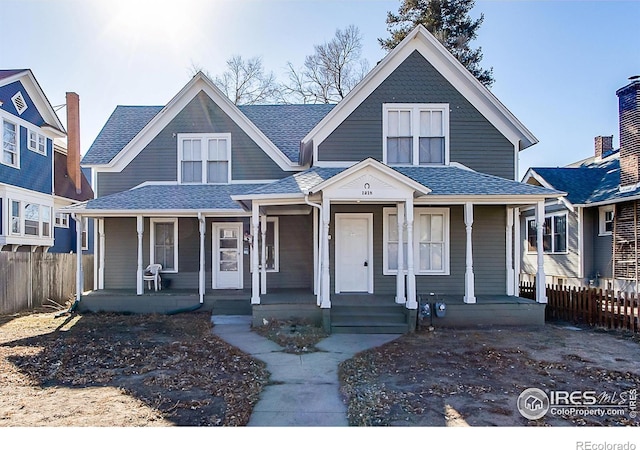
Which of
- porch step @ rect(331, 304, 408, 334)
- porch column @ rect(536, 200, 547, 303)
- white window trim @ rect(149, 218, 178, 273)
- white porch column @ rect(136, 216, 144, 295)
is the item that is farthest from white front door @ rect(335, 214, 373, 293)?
white porch column @ rect(136, 216, 144, 295)

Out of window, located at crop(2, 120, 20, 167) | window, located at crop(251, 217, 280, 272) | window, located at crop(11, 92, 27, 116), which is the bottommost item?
window, located at crop(251, 217, 280, 272)

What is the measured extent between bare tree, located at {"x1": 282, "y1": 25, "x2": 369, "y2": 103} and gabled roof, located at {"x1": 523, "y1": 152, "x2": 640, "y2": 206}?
1337 centimetres

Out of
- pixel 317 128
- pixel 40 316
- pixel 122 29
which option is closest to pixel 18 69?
pixel 40 316

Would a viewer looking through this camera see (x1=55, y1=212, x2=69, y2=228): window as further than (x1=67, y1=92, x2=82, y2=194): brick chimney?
Yes

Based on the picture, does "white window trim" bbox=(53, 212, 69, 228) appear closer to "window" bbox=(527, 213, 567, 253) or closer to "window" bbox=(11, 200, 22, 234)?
"window" bbox=(11, 200, 22, 234)

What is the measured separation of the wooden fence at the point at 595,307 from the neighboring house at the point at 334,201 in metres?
1.20

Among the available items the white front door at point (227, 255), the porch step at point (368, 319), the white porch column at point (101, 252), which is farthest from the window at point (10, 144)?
the porch step at point (368, 319)

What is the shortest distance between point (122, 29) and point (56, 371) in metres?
6.38

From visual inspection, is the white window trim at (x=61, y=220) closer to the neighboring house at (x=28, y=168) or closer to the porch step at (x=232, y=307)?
the neighboring house at (x=28, y=168)

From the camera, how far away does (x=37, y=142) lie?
18391 mm

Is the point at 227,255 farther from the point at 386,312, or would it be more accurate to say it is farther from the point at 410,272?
the point at 410,272

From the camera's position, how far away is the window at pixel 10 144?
16.2 m

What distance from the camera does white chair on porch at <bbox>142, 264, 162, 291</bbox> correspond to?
44.6 feet

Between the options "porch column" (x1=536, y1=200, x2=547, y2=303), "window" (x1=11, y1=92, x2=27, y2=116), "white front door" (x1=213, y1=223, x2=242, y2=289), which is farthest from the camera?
"window" (x1=11, y1=92, x2=27, y2=116)
